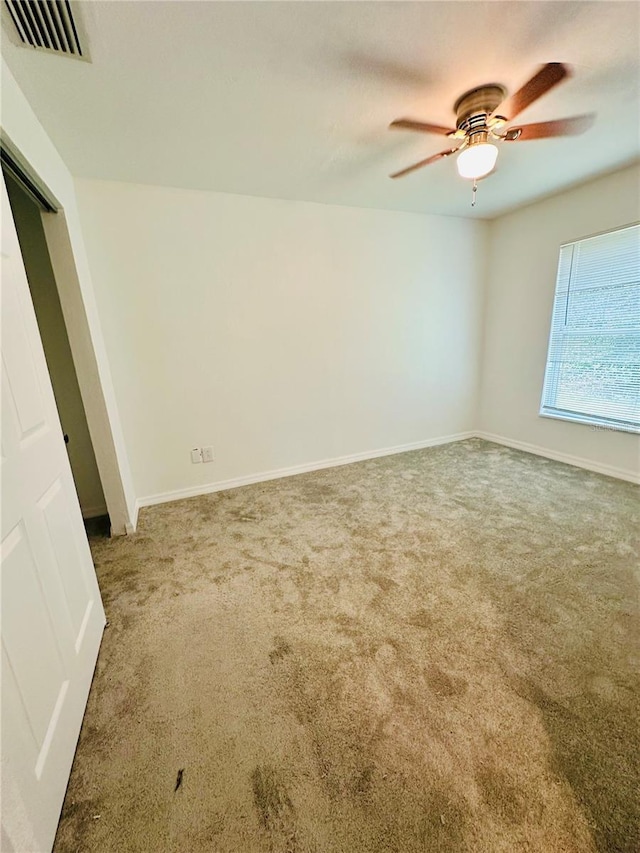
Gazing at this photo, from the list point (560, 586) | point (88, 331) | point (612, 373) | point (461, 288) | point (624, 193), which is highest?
point (624, 193)

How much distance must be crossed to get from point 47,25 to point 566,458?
14.3 ft

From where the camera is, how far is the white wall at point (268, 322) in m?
2.47

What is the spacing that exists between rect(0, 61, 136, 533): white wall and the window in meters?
3.90

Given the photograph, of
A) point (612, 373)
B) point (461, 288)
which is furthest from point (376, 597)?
point (461, 288)

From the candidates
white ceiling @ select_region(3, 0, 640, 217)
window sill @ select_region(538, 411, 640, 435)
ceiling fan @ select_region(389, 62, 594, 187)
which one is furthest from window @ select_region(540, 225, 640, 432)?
ceiling fan @ select_region(389, 62, 594, 187)

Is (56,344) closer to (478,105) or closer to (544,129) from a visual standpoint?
(478,105)

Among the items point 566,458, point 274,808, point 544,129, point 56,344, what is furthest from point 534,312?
point 56,344

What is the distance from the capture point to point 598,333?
2928 millimetres

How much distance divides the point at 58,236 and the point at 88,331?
0.53m

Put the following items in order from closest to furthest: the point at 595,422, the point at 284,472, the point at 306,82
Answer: the point at 306,82 < the point at 595,422 < the point at 284,472

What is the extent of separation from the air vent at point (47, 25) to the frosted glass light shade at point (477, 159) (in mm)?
1698

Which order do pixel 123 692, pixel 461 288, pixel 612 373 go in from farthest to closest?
pixel 461 288 → pixel 612 373 → pixel 123 692

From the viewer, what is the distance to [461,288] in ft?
12.1

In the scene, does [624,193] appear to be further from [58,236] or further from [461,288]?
[58,236]
